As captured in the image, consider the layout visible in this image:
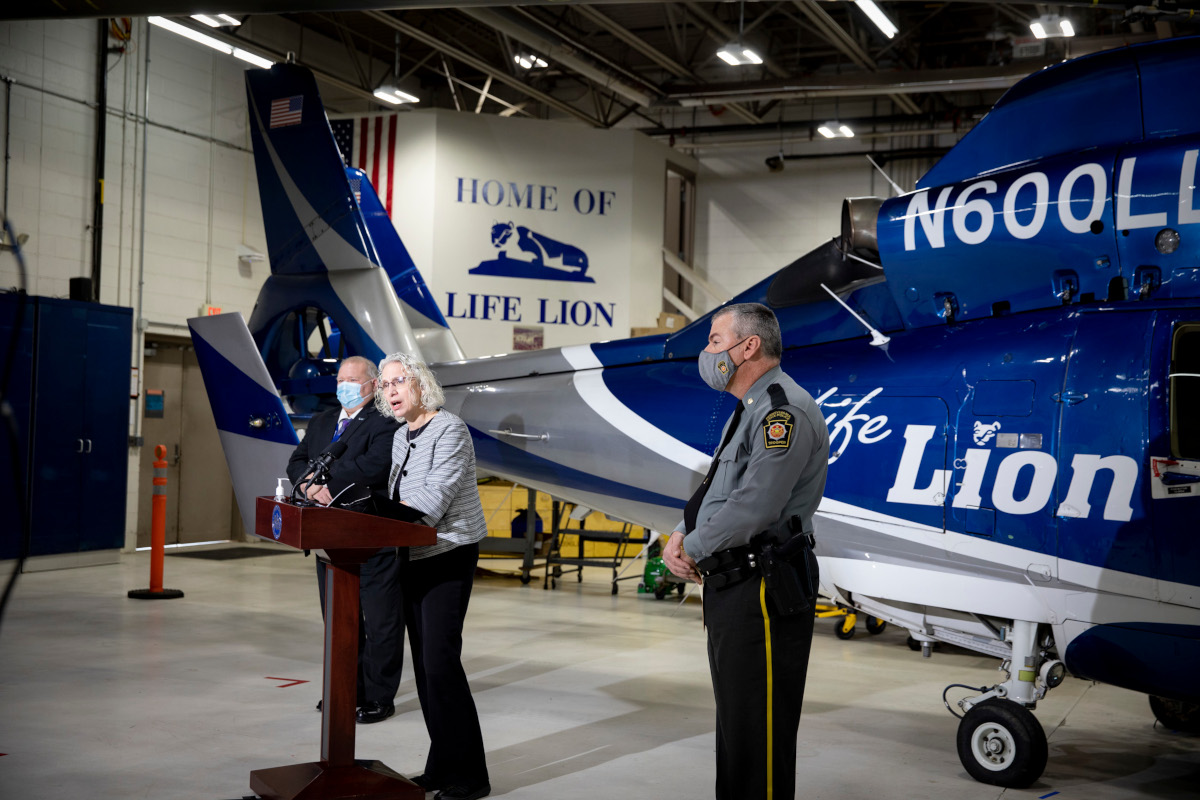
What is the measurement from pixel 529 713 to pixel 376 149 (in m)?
9.83

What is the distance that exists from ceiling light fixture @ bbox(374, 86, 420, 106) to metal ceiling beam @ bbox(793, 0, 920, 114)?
16.0 feet

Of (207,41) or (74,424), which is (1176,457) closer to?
(74,424)

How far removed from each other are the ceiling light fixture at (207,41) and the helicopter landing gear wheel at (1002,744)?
9245mm

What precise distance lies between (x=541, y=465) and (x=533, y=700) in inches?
47.1

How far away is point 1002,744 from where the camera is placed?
3.83 m

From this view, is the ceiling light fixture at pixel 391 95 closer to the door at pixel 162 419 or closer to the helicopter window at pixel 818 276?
the door at pixel 162 419

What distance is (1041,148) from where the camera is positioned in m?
3.88

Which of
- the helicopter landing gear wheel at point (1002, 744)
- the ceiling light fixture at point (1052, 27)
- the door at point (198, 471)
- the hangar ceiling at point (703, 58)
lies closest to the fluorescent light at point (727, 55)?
the hangar ceiling at point (703, 58)

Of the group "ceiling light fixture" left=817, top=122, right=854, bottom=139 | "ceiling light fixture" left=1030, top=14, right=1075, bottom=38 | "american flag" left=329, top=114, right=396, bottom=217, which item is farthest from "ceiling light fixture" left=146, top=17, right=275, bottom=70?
"ceiling light fixture" left=1030, top=14, right=1075, bottom=38

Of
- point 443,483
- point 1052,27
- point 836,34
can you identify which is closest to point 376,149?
point 836,34

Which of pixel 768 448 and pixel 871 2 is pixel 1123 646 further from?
pixel 871 2

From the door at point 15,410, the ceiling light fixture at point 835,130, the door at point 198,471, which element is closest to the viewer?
the door at point 15,410

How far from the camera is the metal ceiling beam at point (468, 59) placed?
11.7 m

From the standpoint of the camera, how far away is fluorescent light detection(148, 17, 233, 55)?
1093 centimetres
